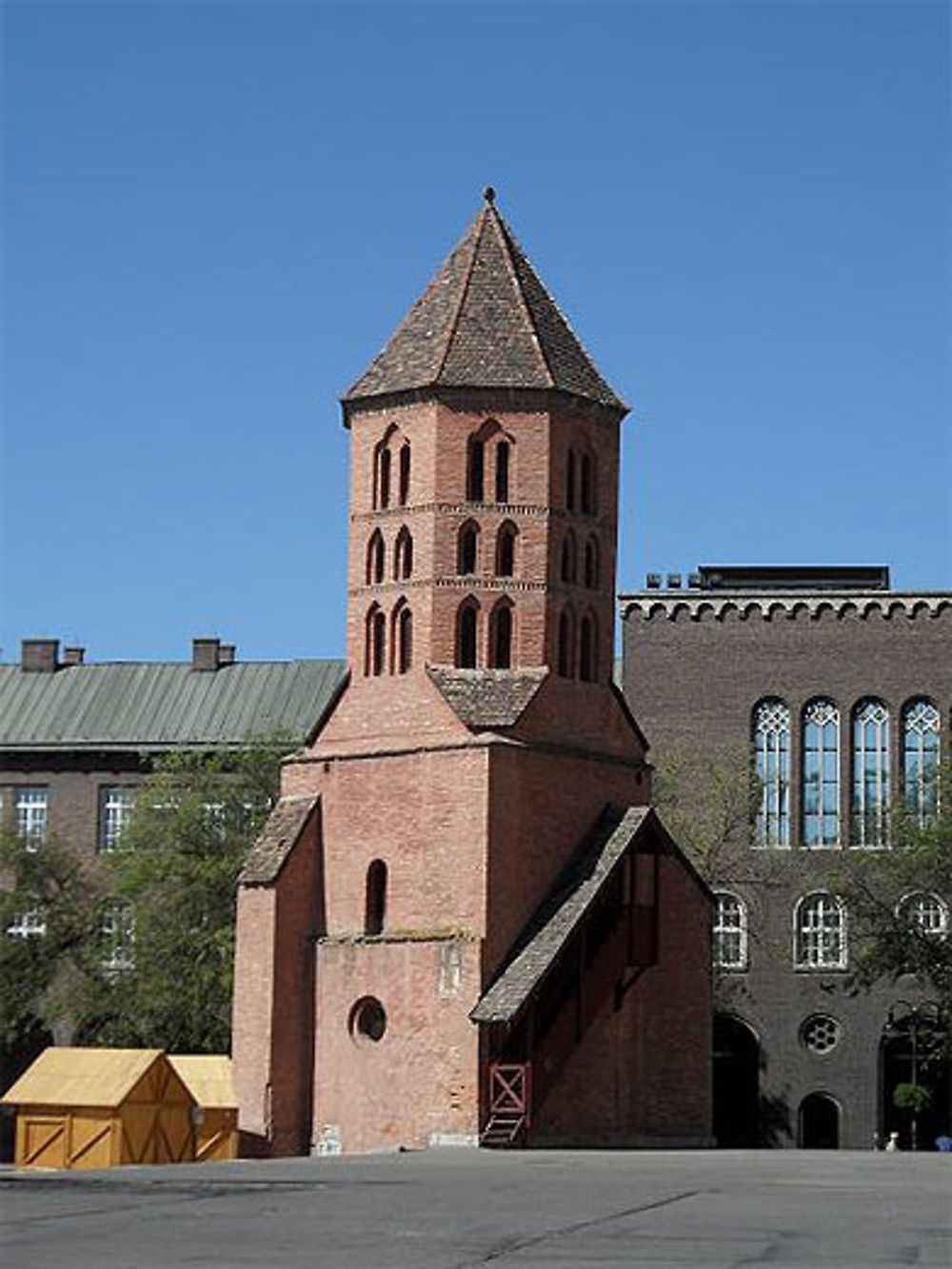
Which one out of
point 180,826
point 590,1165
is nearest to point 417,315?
point 180,826

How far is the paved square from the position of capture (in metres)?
18.5

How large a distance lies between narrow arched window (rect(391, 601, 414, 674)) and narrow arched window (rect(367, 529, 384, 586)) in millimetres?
935

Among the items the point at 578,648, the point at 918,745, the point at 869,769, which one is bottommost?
the point at 869,769

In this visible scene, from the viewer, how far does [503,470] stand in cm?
4653

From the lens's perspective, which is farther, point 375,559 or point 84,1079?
point 375,559

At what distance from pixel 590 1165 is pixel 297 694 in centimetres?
4068

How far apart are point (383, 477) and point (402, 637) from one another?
3177 mm

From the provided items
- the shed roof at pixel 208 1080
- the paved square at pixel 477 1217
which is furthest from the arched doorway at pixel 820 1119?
the paved square at pixel 477 1217

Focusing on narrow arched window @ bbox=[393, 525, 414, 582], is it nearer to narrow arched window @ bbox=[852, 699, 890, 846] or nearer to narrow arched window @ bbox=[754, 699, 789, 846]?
narrow arched window @ bbox=[754, 699, 789, 846]

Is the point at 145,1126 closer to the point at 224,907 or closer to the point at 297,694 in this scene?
the point at 224,907

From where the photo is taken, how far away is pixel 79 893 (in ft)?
208

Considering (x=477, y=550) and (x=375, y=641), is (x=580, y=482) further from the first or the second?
(x=375, y=641)

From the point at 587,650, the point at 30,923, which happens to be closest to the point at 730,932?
the point at 30,923

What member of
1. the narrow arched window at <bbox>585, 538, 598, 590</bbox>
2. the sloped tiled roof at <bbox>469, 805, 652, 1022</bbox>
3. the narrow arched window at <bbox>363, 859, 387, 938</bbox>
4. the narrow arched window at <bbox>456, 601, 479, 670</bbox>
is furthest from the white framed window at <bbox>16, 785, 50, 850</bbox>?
the sloped tiled roof at <bbox>469, 805, 652, 1022</bbox>
